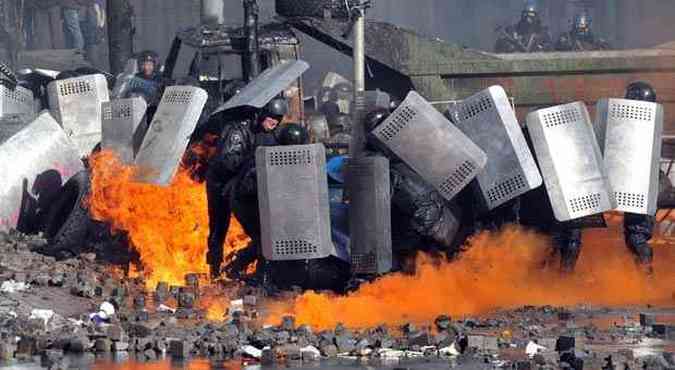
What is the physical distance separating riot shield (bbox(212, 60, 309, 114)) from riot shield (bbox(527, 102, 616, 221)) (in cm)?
231

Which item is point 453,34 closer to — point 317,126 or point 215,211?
point 317,126

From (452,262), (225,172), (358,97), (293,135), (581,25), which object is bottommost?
(452,262)

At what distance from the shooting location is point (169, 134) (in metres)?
16.8

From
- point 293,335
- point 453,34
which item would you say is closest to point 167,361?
point 293,335

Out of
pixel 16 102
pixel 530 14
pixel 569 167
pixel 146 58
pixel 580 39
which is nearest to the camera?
pixel 569 167

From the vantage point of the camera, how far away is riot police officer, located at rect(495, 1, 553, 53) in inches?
1164

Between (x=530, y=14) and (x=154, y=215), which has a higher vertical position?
(x=530, y=14)

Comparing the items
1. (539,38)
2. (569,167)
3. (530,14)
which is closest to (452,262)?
(569,167)

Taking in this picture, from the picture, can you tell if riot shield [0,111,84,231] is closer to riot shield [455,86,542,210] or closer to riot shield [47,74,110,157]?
riot shield [47,74,110,157]

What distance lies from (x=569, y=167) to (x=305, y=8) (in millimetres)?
6165

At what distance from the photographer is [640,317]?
47.0ft

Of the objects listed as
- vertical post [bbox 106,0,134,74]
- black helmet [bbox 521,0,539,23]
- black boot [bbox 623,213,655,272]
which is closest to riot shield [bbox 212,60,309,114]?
black boot [bbox 623,213,655,272]

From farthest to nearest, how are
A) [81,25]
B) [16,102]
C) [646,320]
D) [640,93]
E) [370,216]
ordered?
[81,25]
[16,102]
[640,93]
[370,216]
[646,320]

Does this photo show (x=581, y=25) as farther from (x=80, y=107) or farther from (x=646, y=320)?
(x=646, y=320)
